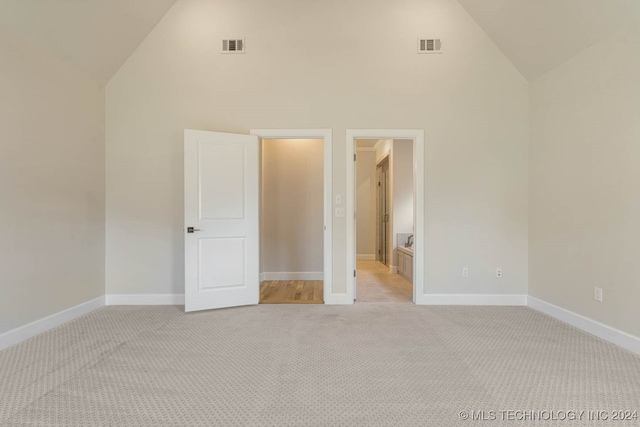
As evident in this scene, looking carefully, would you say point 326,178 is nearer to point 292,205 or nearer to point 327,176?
point 327,176

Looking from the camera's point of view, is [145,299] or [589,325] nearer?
[589,325]

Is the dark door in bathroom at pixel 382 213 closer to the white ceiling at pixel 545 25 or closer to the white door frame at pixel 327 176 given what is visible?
the white door frame at pixel 327 176

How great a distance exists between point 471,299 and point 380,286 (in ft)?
4.53

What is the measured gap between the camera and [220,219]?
11.5ft

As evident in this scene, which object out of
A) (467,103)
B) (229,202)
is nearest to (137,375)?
(229,202)

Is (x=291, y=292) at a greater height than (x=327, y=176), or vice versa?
(x=327, y=176)

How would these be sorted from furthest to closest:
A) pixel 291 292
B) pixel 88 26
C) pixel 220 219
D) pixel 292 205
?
pixel 292 205 → pixel 291 292 → pixel 220 219 → pixel 88 26

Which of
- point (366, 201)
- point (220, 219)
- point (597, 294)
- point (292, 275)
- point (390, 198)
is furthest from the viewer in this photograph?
point (366, 201)

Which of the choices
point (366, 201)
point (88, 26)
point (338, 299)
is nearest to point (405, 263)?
point (338, 299)

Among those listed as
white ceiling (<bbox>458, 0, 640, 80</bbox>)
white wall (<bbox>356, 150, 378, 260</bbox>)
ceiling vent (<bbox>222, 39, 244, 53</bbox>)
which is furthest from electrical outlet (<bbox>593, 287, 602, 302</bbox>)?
white wall (<bbox>356, 150, 378, 260</bbox>)

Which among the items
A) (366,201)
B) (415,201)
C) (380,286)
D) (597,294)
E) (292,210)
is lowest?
(380,286)

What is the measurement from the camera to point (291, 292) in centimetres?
428

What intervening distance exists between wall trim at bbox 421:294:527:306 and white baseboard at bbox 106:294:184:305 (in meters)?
3.10

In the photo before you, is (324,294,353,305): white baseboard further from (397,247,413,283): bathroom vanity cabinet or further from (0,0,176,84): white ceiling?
(0,0,176,84): white ceiling
